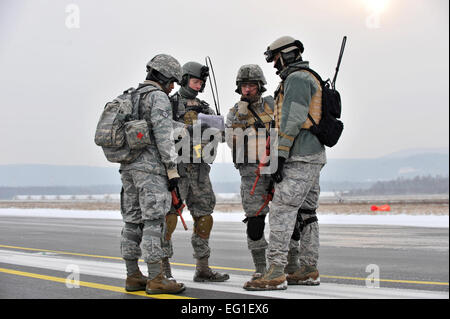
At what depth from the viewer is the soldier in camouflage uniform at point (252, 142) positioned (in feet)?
17.6

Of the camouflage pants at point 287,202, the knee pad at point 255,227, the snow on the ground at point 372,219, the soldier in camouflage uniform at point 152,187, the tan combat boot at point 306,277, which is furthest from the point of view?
the snow on the ground at point 372,219

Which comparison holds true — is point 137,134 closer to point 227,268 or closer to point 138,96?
point 138,96

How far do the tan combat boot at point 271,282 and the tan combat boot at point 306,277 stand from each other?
37 cm

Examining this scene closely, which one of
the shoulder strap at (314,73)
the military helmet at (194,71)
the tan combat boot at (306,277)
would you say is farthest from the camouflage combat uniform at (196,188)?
the shoulder strap at (314,73)

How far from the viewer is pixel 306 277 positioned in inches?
203

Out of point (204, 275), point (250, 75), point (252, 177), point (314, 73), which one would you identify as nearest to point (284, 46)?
point (314, 73)

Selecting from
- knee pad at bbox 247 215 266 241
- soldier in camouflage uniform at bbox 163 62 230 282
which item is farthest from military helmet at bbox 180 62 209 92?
knee pad at bbox 247 215 266 241

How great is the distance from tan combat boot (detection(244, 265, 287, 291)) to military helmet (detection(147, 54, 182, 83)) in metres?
2.08

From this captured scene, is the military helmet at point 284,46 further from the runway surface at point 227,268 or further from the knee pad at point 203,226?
the runway surface at point 227,268

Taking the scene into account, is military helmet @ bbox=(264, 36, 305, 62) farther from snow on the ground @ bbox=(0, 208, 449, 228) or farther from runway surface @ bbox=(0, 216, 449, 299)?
snow on the ground @ bbox=(0, 208, 449, 228)

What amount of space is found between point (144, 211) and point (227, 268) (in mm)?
2530

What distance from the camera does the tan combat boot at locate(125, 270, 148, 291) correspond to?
15.8ft
